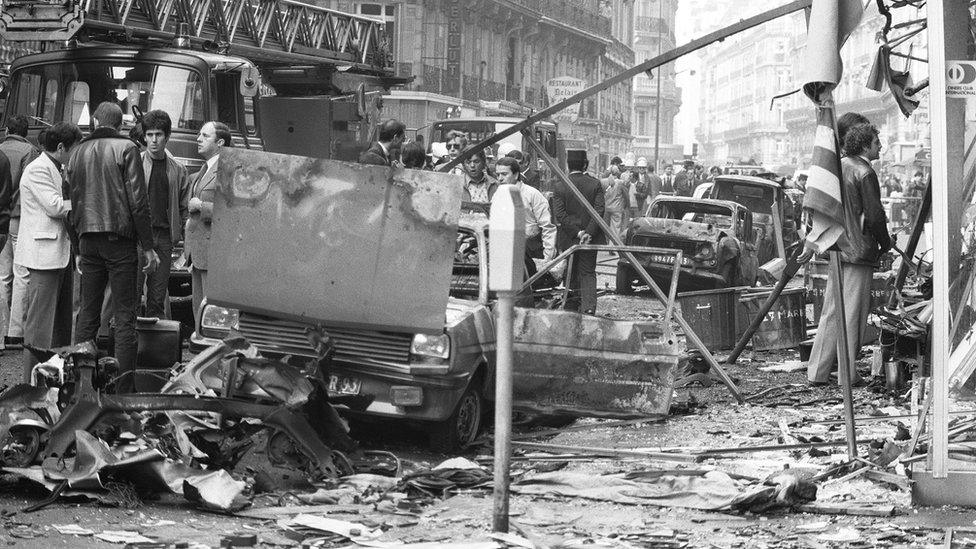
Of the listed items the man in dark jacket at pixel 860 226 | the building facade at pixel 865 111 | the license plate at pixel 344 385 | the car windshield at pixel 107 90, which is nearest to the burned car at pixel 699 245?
the car windshield at pixel 107 90

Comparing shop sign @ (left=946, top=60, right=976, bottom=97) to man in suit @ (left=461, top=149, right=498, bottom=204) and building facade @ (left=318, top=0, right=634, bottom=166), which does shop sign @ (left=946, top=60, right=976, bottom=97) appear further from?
building facade @ (left=318, top=0, right=634, bottom=166)

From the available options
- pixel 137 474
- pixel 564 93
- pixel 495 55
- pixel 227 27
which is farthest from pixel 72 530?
pixel 495 55

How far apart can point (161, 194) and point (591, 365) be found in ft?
13.2

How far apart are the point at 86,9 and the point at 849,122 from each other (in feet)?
27.0

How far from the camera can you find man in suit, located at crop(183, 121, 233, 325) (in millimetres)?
11508

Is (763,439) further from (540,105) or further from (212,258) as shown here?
(540,105)

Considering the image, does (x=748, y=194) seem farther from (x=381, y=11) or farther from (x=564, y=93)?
(x=381, y=11)

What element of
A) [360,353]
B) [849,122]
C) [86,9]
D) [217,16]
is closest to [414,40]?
[217,16]

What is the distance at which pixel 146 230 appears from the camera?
33.2ft

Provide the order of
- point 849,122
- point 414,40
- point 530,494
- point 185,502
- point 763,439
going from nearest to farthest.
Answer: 1. point 185,502
2. point 530,494
3. point 763,439
4. point 849,122
5. point 414,40

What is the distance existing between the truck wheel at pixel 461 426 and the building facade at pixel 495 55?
24058 mm

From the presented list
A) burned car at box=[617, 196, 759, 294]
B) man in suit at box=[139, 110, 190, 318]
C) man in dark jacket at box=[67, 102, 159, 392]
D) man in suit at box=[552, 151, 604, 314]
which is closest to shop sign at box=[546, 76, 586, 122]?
burned car at box=[617, 196, 759, 294]

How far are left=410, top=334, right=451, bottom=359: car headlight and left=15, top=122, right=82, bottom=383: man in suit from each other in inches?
159

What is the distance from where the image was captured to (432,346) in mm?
8727
